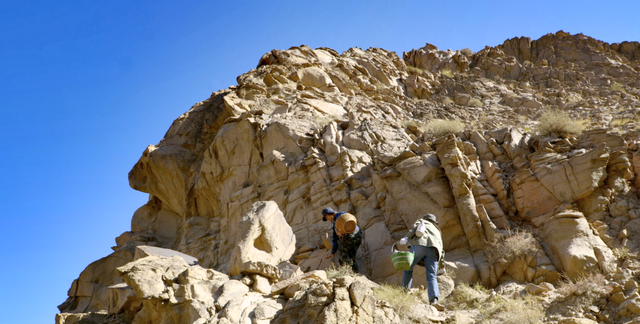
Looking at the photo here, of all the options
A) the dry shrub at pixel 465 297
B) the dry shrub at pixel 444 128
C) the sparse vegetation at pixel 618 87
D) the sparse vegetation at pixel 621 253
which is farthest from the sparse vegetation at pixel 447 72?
the dry shrub at pixel 465 297

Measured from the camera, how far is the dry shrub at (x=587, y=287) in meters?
7.91

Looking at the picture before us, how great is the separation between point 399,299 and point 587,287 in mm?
3141

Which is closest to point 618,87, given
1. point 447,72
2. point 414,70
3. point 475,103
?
point 475,103

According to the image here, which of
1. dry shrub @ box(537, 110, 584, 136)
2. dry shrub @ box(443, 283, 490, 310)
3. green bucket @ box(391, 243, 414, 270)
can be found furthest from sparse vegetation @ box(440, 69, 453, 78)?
green bucket @ box(391, 243, 414, 270)

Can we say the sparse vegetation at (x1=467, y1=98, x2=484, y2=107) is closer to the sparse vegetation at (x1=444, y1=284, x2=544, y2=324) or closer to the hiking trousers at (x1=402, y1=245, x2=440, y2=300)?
the sparse vegetation at (x1=444, y1=284, x2=544, y2=324)

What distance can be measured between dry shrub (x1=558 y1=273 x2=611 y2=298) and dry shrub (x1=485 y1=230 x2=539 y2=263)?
1.26 metres

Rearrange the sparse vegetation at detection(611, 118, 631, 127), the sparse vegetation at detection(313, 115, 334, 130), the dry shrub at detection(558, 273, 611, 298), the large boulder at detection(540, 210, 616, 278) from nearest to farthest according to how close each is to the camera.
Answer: the dry shrub at detection(558, 273, 611, 298) < the large boulder at detection(540, 210, 616, 278) < the sparse vegetation at detection(611, 118, 631, 127) < the sparse vegetation at detection(313, 115, 334, 130)

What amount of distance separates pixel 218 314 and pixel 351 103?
12637 millimetres

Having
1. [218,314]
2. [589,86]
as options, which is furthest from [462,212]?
[589,86]

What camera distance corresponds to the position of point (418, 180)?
11805 millimetres

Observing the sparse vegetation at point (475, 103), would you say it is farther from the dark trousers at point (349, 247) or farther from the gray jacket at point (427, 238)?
the gray jacket at point (427, 238)

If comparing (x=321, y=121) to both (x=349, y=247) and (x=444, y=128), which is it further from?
(x=349, y=247)

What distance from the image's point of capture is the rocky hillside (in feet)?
26.7

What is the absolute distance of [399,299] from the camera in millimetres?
7699
